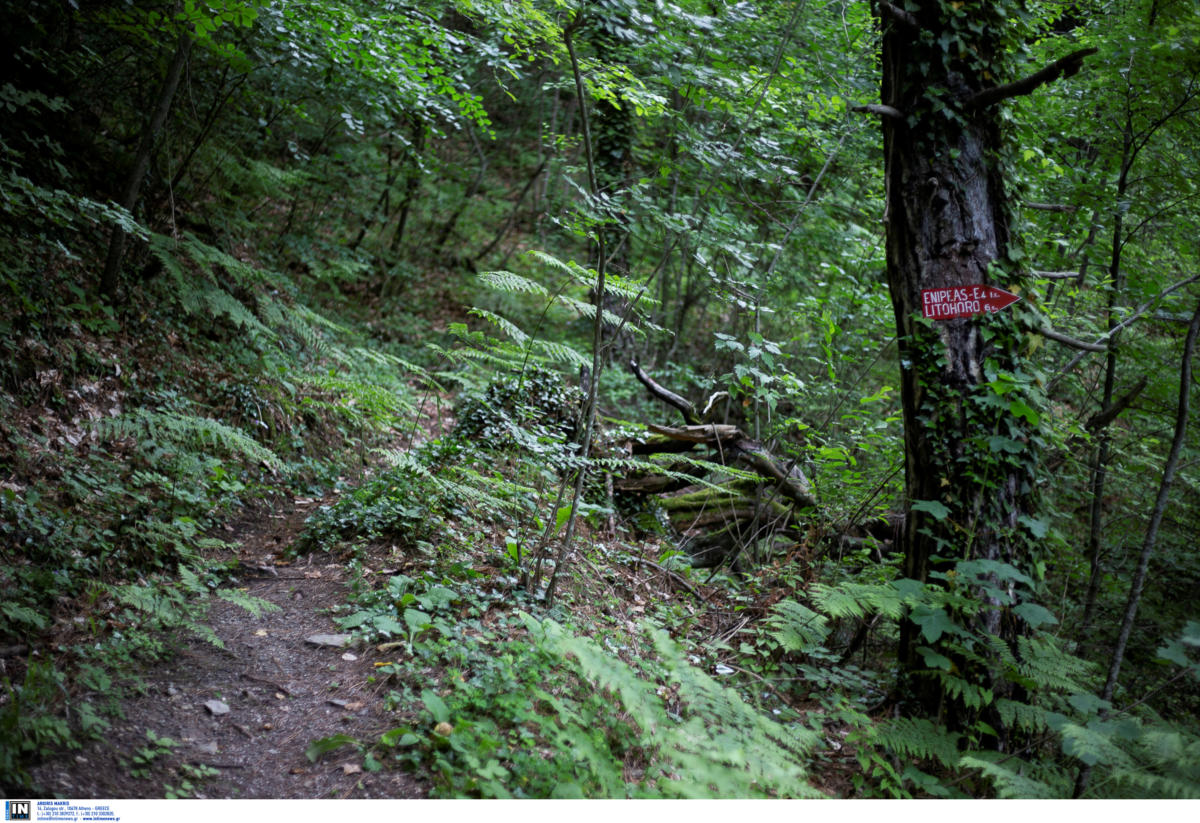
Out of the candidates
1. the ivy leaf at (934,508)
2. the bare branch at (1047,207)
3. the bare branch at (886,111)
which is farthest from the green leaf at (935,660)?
the bare branch at (886,111)

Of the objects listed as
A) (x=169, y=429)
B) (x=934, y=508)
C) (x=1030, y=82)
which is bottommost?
(x=169, y=429)

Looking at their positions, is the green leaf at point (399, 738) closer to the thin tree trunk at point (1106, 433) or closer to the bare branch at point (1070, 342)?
the bare branch at point (1070, 342)

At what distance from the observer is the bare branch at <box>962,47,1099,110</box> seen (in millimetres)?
3068

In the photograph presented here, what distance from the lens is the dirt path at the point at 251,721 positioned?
2.31 m

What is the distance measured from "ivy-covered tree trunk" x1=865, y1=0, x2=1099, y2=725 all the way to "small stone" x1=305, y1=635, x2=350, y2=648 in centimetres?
280

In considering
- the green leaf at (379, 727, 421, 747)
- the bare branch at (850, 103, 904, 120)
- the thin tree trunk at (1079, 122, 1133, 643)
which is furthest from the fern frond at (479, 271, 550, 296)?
the thin tree trunk at (1079, 122, 1133, 643)

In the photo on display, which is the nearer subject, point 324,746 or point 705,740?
point 705,740

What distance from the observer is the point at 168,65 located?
6141 mm

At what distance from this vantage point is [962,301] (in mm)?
3297

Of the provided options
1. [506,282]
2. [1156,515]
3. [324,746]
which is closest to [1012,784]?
[1156,515]

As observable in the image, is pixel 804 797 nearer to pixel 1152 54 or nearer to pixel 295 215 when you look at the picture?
pixel 1152 54

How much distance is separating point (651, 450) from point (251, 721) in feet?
14.6

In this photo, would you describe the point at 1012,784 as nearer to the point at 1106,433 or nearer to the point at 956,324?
the point at 956,324

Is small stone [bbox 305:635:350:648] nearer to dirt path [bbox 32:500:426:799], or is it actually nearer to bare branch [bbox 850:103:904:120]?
dirt path [bbox 32:500:426:799]
